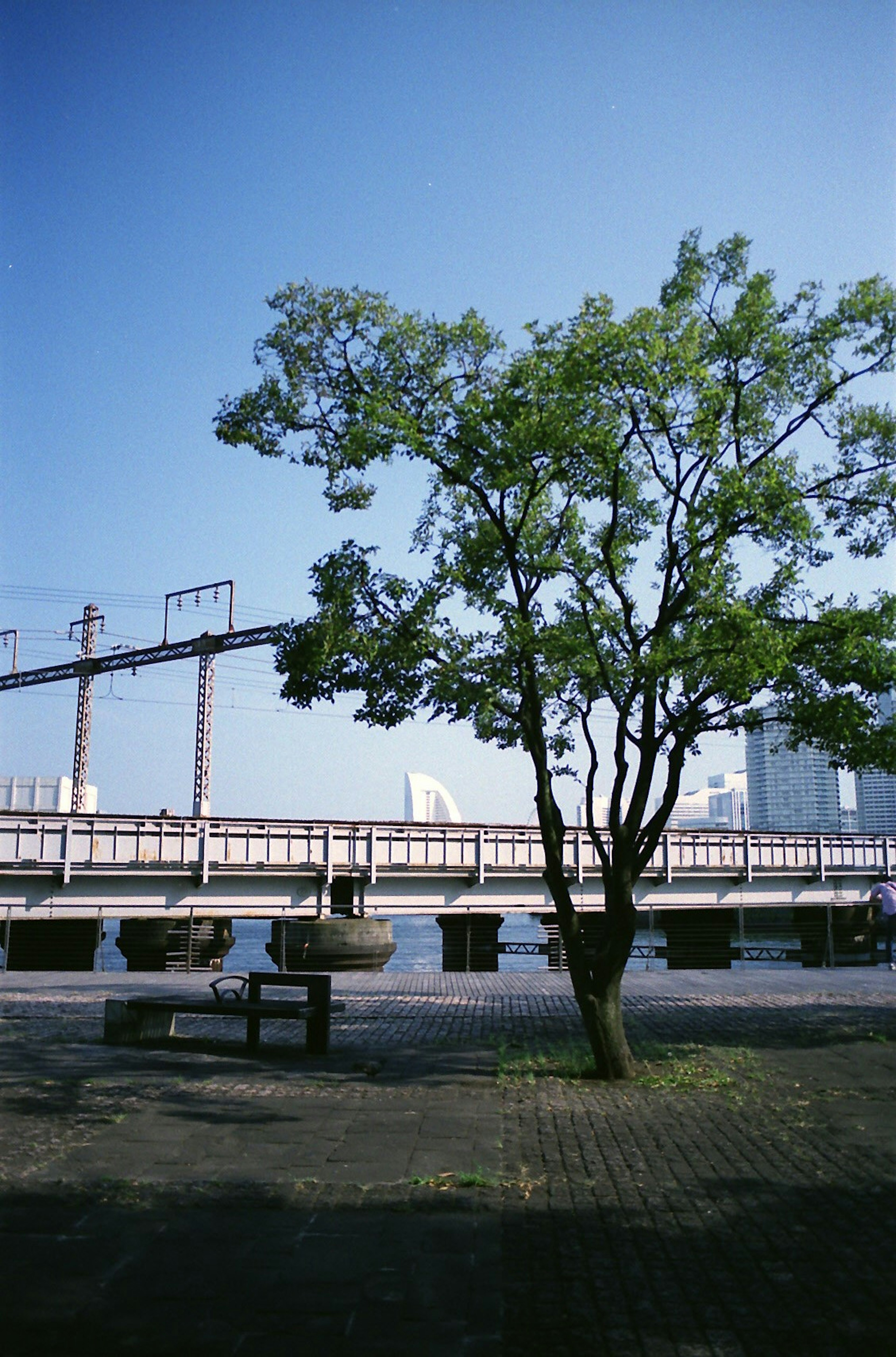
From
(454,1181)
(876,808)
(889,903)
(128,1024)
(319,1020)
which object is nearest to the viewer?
(454,1181)

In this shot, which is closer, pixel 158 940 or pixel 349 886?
pixel 349 886

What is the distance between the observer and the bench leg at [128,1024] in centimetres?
1209

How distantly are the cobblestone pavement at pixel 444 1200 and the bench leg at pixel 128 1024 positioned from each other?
0.17 metres

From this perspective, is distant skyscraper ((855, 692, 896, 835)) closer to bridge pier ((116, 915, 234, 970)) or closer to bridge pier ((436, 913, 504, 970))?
bridge pier ((436, 913, 504, 970))

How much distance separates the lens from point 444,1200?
258 inches

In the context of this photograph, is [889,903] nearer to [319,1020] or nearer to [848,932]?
[319,1020]

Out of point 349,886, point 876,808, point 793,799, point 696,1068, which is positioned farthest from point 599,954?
point 793,799

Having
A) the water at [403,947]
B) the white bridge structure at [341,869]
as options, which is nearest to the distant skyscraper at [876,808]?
the white bridge structure at [341,869]

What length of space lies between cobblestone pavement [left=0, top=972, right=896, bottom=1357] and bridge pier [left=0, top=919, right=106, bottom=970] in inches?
807

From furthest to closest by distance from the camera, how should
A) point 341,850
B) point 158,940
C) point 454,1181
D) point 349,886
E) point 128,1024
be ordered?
point 158,940
point 349,886
point 341,850
point 128,1024
point 454,1181

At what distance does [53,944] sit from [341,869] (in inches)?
329

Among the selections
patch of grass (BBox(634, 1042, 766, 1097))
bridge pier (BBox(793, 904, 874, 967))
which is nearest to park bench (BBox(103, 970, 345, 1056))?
patch of grass (BBox(634, 1042, 766, 1097))

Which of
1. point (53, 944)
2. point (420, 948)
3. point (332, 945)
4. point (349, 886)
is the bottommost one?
point (420, 948)

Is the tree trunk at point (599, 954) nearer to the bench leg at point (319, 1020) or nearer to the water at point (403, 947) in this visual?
the bench leg at point (319, 1020)
